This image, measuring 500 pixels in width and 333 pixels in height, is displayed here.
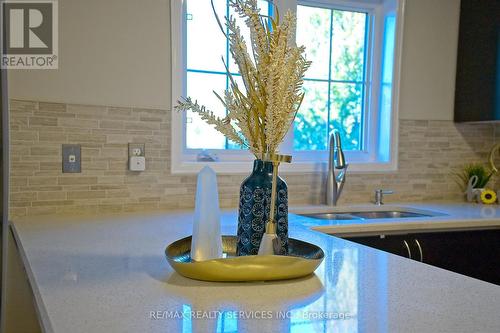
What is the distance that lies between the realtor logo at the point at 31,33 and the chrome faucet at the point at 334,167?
4.62 ft

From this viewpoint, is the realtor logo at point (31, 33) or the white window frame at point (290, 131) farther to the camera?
the white window frame at point (290, 131)

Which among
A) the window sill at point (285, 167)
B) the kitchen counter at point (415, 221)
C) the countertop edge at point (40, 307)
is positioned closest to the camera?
the countertop edge at point (40, 307)

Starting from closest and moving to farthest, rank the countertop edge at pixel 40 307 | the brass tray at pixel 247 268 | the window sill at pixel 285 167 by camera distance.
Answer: the countertop edge at pixel 40 307 → the brass tray at pixel 247 268 → the window sill at pixel 285 167

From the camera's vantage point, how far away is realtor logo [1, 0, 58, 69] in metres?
1.86

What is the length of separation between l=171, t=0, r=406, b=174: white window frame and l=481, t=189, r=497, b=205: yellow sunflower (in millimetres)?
551

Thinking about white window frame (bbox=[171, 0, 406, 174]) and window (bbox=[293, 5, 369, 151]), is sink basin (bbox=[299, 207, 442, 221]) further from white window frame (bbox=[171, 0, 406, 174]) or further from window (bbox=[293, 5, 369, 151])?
window (bbox=[293, 5, 369, 151])

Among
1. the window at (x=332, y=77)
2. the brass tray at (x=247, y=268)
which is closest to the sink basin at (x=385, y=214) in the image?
the window at (x=332, y=77)

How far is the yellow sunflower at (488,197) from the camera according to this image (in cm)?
265

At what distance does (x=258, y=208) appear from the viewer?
1.07 m

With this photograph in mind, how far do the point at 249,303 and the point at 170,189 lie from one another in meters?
1.37

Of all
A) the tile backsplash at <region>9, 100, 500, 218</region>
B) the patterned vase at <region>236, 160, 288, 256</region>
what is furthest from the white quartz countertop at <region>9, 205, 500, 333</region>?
the tile backsplash at <region>9, 100, 500, 218</region>

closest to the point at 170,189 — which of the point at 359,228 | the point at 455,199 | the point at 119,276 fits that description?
the point at 359,228

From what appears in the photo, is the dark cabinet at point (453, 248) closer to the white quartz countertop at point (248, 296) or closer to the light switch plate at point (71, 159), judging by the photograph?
the white quartz countertop at point (248, 296)

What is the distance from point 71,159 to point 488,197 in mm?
2312
